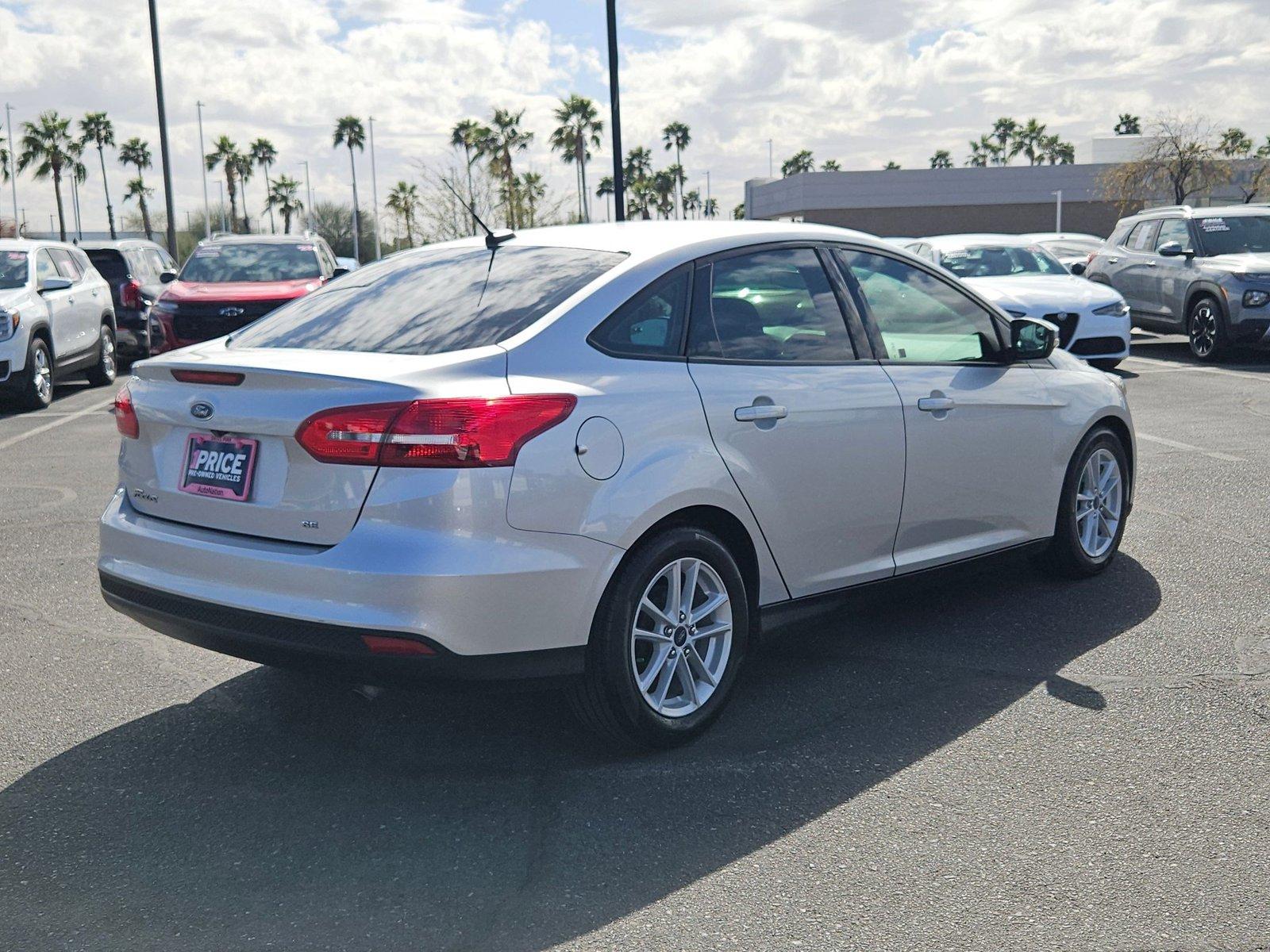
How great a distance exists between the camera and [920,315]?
5.31 meters

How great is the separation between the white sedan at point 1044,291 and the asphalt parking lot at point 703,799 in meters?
8.01

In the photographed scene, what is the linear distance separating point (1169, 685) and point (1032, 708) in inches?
22.9

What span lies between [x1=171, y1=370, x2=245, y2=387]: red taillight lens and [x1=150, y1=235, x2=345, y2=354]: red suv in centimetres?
1005

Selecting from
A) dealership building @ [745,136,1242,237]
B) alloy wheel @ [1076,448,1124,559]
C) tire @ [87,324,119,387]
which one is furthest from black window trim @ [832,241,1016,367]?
dealership building @ [745,136,1242,237]

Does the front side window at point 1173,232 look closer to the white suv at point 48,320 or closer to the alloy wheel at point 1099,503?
the alloy wheel at point 1099,503

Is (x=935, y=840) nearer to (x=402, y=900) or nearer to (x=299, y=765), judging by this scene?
(x=402, y=900)

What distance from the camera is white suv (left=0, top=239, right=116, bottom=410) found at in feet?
44.2

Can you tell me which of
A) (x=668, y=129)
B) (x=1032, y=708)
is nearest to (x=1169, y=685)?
(x=1032, y=708)

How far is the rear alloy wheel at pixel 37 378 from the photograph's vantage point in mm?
13633

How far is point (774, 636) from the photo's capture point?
4691mm

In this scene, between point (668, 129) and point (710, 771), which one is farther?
point (668, 129)

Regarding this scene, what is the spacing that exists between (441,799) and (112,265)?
1690cm

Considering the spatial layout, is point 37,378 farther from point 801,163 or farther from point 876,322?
point 801,163

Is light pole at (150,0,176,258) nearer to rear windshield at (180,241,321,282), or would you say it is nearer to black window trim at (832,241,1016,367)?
rear windshield at (180,241,321,282)
